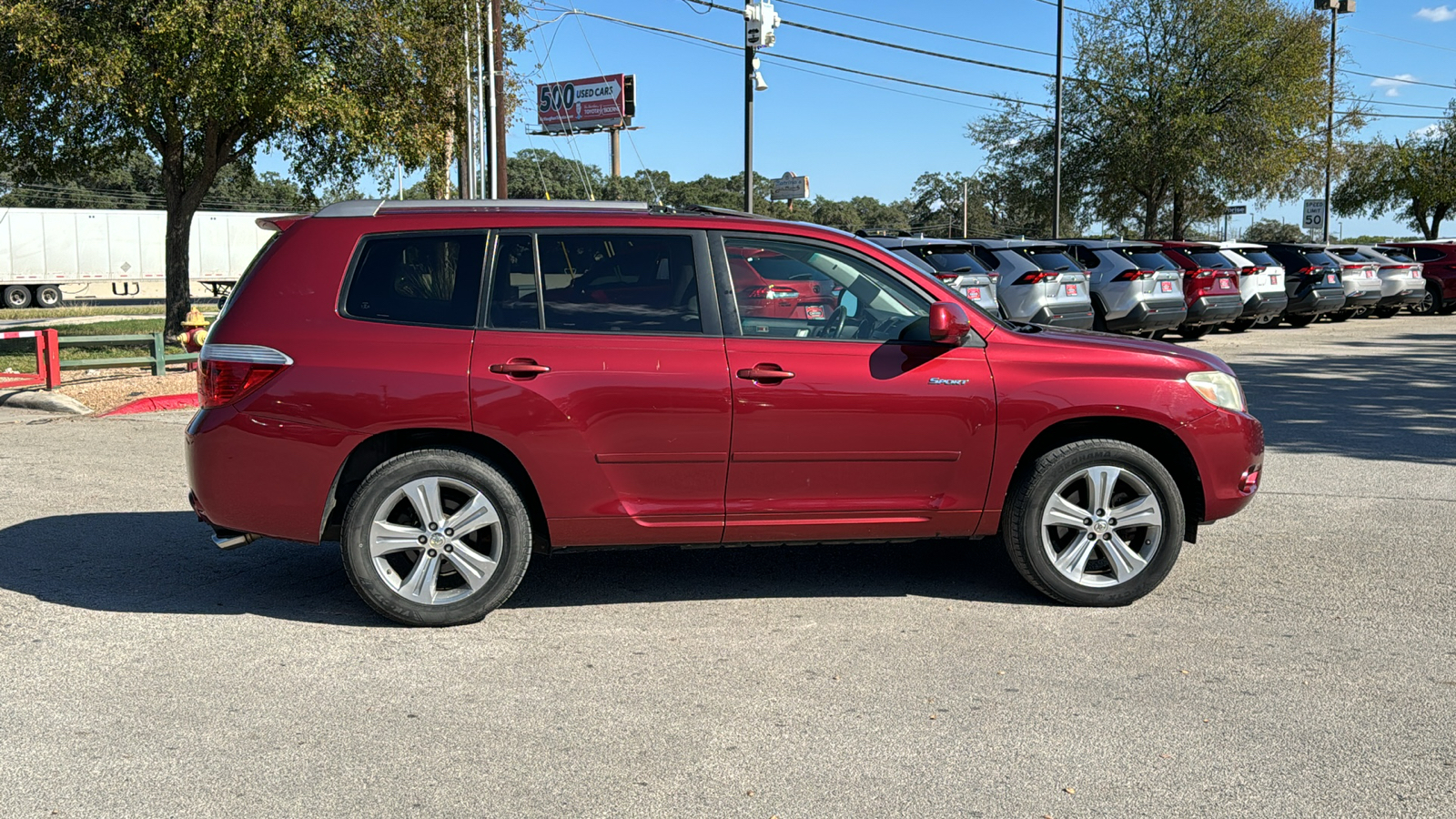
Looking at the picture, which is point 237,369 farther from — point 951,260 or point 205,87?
point 951,260

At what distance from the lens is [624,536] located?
5.14m

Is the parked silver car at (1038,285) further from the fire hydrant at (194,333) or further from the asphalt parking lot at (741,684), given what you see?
the fire hydrant at (194,333)

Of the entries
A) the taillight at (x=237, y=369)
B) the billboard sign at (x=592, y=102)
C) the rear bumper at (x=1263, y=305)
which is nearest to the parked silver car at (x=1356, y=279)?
the rear bumper at (x=1263, y=305)

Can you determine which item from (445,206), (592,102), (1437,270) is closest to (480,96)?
(445,206)

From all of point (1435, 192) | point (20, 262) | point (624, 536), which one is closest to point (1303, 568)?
point (624, 536)

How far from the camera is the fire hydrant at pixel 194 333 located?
12617 mm

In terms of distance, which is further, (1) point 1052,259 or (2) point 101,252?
(2) point 101,252

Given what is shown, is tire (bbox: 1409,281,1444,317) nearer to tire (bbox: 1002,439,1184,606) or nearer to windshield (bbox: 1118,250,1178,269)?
windshield (bbox: 1118,250,1178,269)

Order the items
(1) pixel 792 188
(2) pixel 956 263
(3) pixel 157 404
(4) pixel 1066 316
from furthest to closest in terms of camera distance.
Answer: (1) pixel 792 188 → (4) pixel 1066 316 → (2) pixel 956 263 → (3) pixel 157 404

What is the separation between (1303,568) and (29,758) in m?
5.57

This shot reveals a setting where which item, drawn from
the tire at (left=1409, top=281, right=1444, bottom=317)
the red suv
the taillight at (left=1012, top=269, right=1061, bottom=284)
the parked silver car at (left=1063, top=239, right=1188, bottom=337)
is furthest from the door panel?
the tire at (left=1409, top=281, right=1444, bottom=317)

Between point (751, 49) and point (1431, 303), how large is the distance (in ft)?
59.2

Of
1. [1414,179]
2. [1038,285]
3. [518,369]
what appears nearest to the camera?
[518,369]

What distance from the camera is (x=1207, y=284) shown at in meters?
19.9
